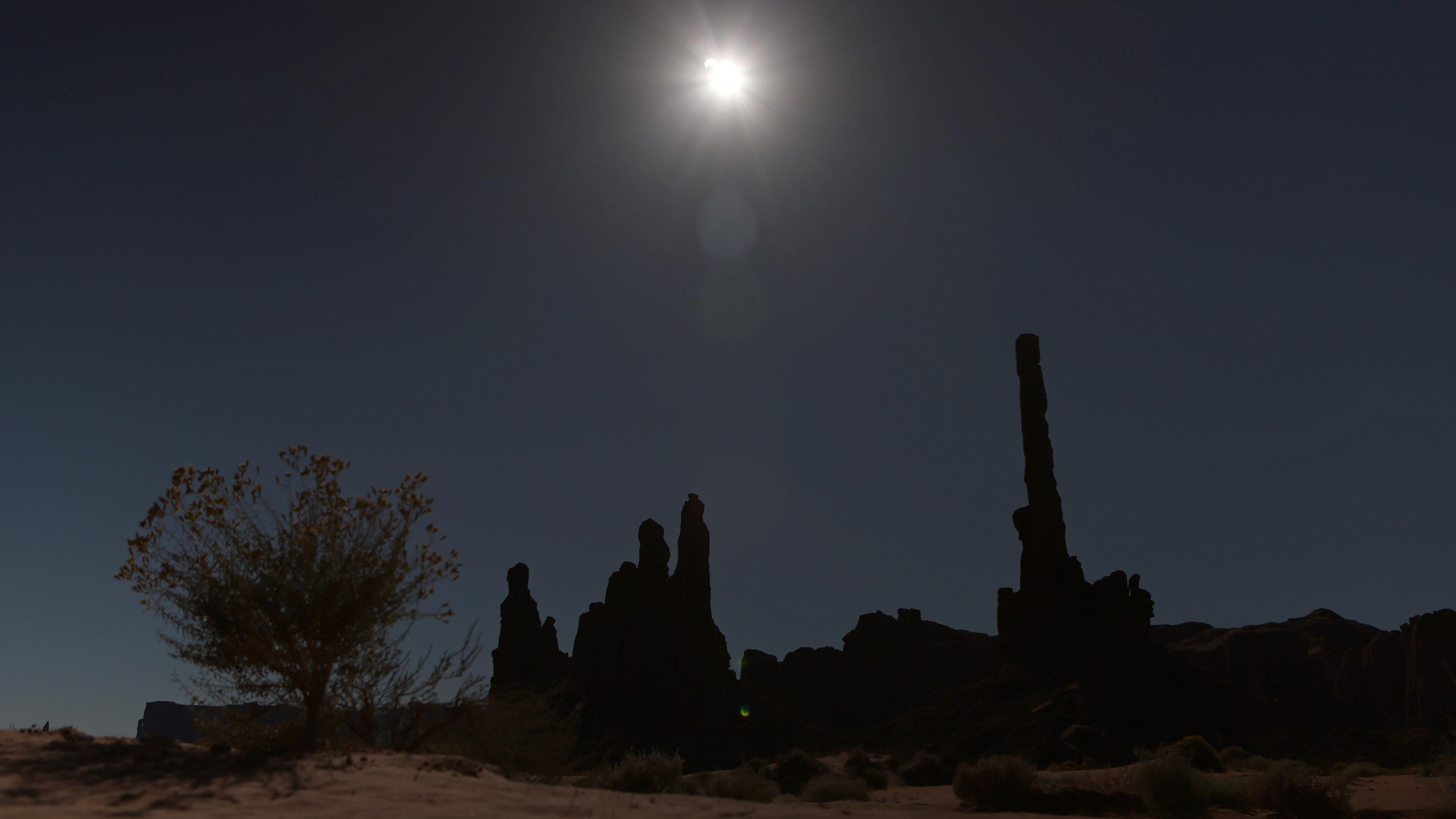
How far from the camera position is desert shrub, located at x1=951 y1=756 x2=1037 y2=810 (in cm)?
1264

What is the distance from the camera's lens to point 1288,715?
132 ft

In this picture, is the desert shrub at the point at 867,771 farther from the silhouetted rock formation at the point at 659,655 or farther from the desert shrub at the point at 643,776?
the silhouetted rock formation at the point at 659,655

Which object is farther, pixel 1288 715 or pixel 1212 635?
pixel 1212 635

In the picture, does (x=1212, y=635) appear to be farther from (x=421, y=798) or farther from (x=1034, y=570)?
(x=421, y=798)

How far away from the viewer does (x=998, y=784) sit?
13.0m

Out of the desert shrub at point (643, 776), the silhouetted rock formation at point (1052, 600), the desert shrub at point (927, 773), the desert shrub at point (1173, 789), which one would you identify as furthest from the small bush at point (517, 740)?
the silhouetted rock formation at point (1052, 600)

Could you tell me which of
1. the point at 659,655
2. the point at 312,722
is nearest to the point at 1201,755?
the point at 312,722

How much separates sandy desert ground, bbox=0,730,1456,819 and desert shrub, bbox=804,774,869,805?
7.06 metres

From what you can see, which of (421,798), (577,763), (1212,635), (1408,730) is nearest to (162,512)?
(421,798)

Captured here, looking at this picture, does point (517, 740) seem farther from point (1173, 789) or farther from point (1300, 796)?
point (1300, 796)

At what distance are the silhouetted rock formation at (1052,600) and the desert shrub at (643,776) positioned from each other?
123 feet

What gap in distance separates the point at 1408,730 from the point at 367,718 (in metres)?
58.3

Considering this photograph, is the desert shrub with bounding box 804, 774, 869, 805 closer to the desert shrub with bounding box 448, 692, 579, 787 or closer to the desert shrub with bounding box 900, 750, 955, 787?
the desert shrub with bounding box 448, 692, 579, 787

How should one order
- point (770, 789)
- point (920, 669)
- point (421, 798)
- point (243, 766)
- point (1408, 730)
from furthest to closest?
point (920, 669), point (1408, 730), point (770, 789), point (243, 766), point (421, 798)
